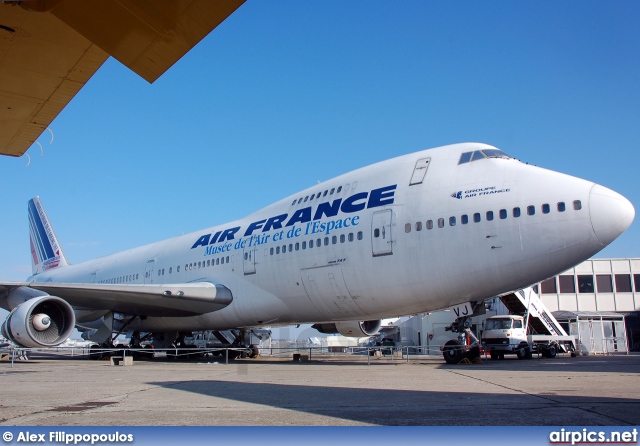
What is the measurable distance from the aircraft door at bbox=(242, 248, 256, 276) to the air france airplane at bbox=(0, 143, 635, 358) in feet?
0.15

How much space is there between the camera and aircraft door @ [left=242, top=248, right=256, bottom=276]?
1605 centimetres

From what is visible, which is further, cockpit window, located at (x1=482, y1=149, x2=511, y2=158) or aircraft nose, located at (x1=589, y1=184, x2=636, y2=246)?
cockpit window, located at (x1=482, y1=149, x2=511, y2=158)

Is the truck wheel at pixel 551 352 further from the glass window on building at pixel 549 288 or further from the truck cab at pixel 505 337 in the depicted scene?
the glass window on building at pixel 549 288

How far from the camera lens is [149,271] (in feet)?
69.8

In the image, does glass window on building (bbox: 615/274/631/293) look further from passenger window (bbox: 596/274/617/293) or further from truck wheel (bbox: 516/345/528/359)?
truck wheel (bbox: 516/345/528/359)

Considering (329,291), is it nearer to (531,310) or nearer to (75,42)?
(75,42)

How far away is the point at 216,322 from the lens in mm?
17828

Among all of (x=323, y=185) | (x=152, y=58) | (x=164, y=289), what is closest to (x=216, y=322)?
(x=164, y=289)

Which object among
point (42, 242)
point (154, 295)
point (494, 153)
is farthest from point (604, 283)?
point (42, 242)

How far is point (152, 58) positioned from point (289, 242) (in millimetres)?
11468

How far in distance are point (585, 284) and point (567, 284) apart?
1206mm

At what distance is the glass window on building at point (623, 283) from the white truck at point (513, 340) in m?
17.0

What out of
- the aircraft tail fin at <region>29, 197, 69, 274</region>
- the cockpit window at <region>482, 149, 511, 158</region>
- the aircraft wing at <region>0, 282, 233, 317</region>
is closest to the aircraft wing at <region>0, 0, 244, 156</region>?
the cockpit window at <region>482, 149, 511, 158</region>

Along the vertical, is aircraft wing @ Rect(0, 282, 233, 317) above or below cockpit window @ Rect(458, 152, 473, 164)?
below
